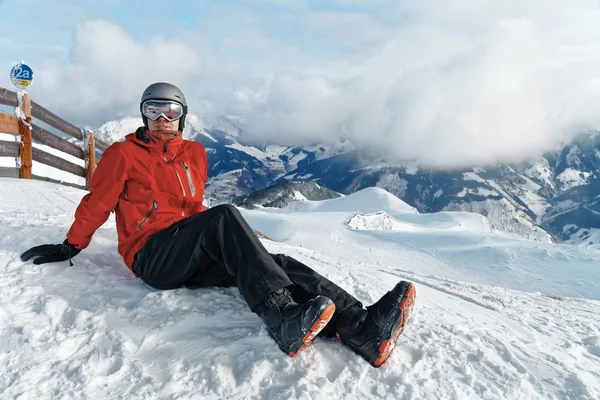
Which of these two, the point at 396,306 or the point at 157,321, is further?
the point at 157,321

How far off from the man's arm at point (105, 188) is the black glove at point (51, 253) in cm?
35

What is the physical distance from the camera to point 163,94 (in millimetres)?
4312

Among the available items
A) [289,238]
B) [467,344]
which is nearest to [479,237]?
[289,238]

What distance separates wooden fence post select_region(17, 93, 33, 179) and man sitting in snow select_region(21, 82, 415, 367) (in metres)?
7.91

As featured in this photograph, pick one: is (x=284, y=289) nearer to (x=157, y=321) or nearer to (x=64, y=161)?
(x=157, y=321)

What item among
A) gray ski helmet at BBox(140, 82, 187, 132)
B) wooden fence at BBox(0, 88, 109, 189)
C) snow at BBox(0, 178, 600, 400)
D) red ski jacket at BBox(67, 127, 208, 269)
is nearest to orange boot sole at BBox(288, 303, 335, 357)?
snow at BBox(0, 178, 600, 400)

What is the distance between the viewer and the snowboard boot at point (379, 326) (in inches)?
114

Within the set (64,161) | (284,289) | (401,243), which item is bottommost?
(401,243)

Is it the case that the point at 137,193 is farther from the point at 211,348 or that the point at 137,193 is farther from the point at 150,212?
the point at 211,348

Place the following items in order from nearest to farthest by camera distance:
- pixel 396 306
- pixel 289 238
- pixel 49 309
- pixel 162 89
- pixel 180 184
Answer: pixel 396 306, pixel 49 309, pixel 180 184, pixel 162 89, pixel 289 238

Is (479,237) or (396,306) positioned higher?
(396,306)

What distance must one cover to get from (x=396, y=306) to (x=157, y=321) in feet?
6.25

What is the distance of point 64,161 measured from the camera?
12.4 meters

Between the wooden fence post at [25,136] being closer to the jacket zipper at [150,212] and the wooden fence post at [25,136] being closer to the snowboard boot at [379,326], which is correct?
the jacket zipper at [150,212]
